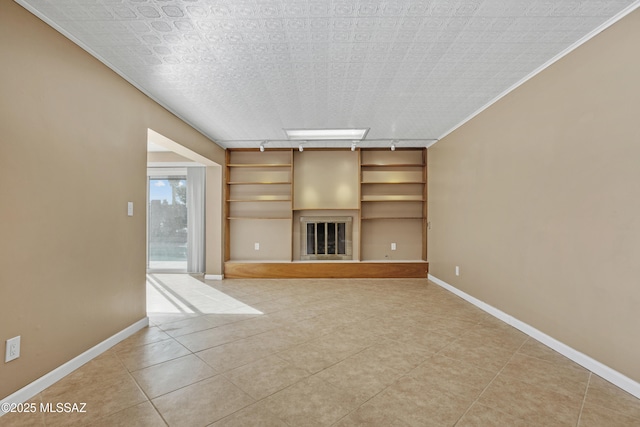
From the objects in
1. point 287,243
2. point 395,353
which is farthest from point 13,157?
point 287,243

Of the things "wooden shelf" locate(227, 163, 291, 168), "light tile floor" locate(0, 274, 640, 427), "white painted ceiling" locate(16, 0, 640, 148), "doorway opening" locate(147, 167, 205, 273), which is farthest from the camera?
"doorway opening" locate(147, 167, 205, 273)

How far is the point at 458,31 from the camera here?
2064mm

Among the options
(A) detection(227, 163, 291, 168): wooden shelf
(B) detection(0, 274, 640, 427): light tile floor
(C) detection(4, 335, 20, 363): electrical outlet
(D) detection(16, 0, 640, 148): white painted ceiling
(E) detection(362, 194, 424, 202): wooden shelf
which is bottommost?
(B) detection(0, 274, 640, 427): light tile floor

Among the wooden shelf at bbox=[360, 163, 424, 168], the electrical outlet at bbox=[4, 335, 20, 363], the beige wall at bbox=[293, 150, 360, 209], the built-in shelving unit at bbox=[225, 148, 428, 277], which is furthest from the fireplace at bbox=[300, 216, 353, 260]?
the electrical outlet at bbox=[4, 335, 20, 363]

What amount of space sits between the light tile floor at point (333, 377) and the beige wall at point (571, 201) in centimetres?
36

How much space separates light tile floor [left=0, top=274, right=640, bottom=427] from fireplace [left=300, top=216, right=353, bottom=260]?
2273mm

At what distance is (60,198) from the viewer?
205 centimetres

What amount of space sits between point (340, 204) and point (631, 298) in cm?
425

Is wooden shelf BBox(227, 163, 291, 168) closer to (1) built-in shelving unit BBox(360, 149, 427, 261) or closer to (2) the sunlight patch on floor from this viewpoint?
(1) built-in shelving unit BBox(360, 149, 427, 261)

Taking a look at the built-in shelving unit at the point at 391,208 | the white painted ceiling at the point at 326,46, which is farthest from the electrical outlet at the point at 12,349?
the built-in shelving unit at the point at 391,208

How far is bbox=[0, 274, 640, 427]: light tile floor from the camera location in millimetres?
1624

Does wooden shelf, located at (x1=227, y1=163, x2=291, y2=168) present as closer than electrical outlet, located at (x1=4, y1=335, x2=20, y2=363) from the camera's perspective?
No

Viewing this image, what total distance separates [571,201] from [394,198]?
10.7ft

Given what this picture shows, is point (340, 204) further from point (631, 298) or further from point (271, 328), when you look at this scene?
point (631, 298)
